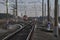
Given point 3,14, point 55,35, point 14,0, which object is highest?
point 14,0

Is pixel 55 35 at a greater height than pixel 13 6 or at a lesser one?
lesser

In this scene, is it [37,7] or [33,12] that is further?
[33,12]

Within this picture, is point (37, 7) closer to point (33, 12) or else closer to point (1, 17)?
point (33, 12)

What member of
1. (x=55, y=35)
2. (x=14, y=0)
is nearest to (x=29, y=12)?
(x=14, y=0)

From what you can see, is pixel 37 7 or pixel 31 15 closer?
pixel 37 7

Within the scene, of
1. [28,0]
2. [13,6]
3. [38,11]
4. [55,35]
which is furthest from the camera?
[38,11]

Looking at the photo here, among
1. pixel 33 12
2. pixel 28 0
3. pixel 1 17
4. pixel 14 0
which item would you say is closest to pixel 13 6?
pixel 14 0

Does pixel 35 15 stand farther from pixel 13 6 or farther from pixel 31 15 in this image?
pixel 13 6

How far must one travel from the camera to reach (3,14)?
168 feet

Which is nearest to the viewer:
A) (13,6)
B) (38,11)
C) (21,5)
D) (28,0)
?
(13,6)

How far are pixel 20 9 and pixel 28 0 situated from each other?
8314mm

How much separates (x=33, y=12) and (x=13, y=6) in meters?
36.1

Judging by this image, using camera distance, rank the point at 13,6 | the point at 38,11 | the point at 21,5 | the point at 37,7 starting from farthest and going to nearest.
→ the point at 38,11, the point at 37,7, the point at 21,5, the point at 13,6

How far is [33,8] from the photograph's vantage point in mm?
85938
